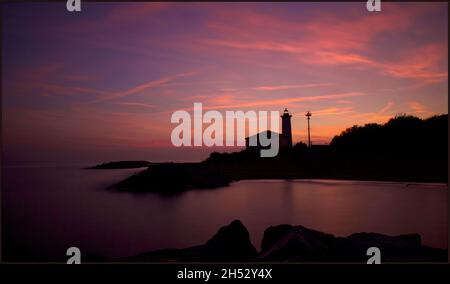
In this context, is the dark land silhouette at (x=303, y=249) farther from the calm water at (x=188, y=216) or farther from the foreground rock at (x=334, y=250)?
the calm water at (x=188, y=216)

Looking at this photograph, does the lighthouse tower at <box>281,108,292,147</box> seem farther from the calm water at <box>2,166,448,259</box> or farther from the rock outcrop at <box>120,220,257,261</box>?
the rock outcrop at <box>120,220,257,261</box>

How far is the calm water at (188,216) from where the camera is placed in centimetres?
848

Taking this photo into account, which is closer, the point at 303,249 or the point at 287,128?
the point at 303,249

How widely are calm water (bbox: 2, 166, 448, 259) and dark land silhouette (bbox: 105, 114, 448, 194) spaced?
58.4 inches

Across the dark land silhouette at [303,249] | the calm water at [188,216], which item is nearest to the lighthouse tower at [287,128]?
the calm water at [188,216]

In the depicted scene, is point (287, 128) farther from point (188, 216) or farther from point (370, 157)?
point (188, 216)

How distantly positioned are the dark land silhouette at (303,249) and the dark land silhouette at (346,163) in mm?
10816

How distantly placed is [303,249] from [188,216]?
810 cm

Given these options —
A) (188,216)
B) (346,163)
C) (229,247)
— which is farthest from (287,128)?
(229,247)

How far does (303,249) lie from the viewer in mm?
4180

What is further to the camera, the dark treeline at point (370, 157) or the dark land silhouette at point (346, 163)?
the dark treeline at point (370, 157)

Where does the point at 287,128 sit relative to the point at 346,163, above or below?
above
